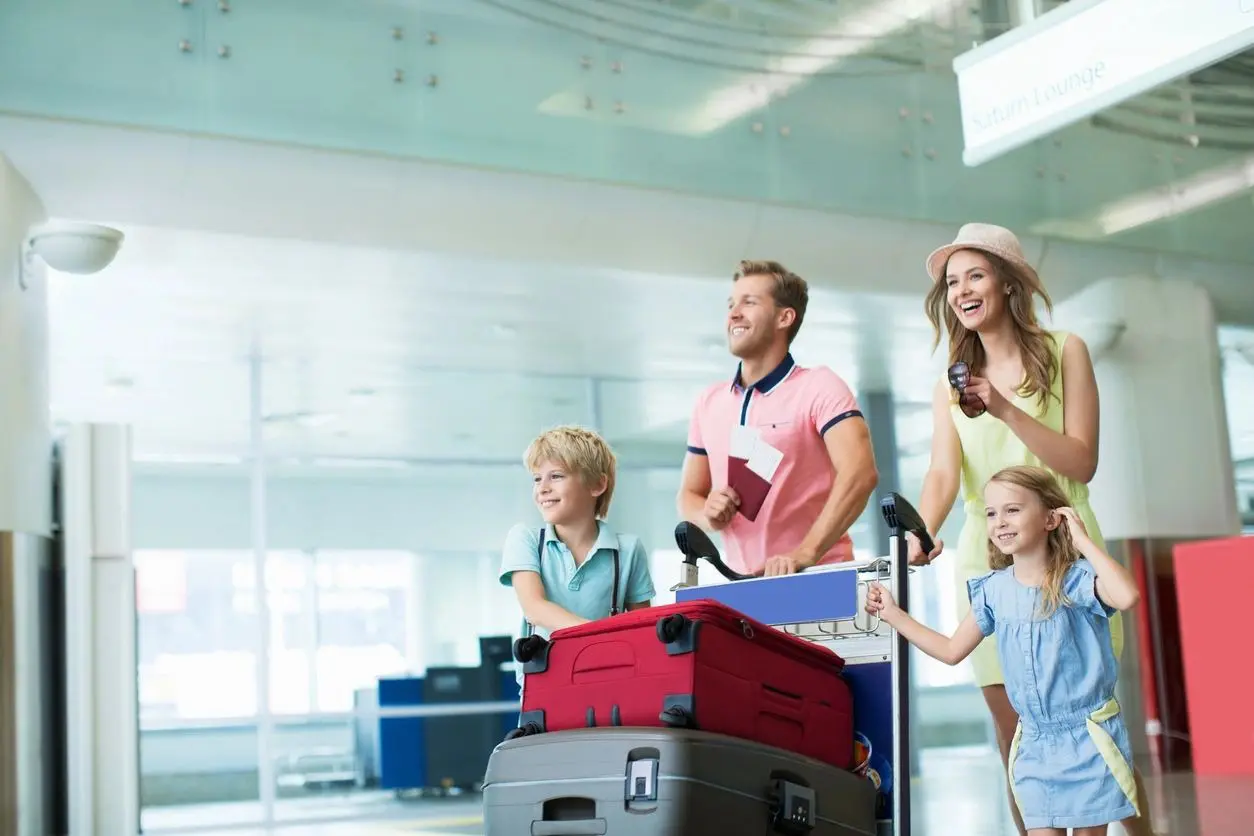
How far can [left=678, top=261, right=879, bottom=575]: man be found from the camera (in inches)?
126

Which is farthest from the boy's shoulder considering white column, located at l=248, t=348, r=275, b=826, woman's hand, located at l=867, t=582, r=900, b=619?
white column, located at l=248, t=348, r=275, b=826

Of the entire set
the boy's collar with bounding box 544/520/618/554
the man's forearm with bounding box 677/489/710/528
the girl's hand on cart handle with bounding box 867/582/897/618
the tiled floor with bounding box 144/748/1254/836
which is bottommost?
the tiled floor with bounding box 144/748/1254/836

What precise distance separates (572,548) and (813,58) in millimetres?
5780

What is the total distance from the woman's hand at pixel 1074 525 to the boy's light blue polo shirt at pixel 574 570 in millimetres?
841

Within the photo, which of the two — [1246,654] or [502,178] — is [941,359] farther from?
[502,178]

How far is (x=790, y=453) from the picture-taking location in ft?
10.7

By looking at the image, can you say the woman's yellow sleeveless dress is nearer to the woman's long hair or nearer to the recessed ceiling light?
the woman's long hair

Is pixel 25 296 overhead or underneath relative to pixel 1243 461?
overhead

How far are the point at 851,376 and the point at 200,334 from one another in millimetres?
4733

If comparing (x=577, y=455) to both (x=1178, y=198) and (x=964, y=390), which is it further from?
(x=1178, y=198)

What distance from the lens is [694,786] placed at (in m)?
2.22

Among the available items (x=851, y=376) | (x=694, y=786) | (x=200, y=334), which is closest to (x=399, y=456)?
(x=200, y=334)

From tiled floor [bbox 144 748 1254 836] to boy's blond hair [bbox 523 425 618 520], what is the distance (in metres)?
2.30

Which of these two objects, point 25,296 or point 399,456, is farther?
point 399,456
